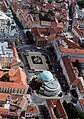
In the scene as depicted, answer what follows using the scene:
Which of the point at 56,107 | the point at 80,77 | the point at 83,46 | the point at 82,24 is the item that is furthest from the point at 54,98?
the point at 82,24

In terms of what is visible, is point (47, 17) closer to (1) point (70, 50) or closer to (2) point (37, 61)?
(1) point (70, 50)

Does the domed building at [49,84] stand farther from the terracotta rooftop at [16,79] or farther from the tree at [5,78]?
the tree at [5,78]

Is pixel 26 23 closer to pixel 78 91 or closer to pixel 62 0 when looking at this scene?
pixel 62 0

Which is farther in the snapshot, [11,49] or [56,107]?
[11,49]

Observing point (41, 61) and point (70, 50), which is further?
point (70, 50)

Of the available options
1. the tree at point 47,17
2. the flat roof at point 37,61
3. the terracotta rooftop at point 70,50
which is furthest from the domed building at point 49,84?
the tree at point 47,17

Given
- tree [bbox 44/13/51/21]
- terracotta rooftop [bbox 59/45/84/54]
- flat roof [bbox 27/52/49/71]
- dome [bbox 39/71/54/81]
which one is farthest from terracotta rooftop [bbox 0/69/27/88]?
tree [bbox 44/13/51/21]

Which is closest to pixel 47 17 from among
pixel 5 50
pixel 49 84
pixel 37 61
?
pixel 37 61
